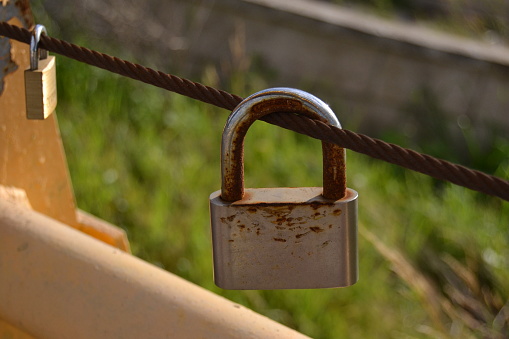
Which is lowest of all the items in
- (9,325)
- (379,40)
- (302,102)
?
(379,40)

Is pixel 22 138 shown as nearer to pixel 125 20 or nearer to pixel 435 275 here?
pixel 435 275

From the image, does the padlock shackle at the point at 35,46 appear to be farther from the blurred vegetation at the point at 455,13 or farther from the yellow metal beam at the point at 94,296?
the blurred vegetation at the point at 455,13

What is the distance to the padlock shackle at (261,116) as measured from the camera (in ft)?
3.01

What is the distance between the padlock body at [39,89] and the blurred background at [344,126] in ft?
4.20

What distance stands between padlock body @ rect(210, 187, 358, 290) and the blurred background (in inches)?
49.7

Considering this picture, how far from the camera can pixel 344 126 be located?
4.33 metres

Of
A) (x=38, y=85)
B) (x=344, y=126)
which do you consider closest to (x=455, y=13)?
(x=344, y=126)

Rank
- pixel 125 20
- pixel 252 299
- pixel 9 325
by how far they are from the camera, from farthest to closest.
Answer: pixel 125 20
pixel 252 299
pixel 9 325

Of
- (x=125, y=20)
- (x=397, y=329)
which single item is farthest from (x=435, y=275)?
(x=125, y=20)

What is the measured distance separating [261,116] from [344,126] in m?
3.45

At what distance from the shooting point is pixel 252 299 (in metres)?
2.53

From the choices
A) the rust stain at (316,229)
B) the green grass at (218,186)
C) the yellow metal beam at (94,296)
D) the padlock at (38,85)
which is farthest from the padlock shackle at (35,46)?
the green grass at (218,186)

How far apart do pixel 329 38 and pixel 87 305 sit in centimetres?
392

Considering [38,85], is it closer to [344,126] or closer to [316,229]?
[316,229]
